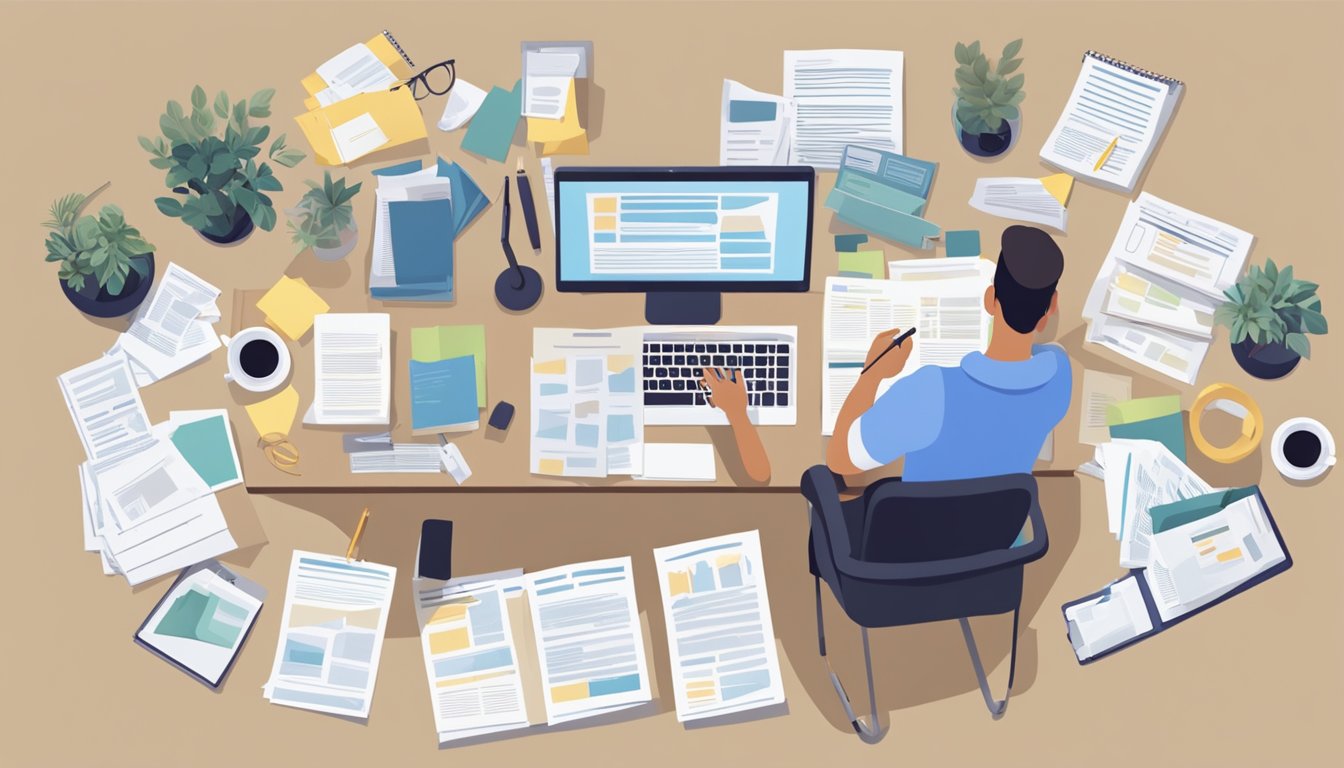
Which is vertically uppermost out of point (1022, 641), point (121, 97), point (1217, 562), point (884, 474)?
point (121, 97)

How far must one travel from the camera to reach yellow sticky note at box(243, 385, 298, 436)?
2781 millimetres

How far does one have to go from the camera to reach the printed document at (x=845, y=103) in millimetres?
2998

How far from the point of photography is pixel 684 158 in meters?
3.07

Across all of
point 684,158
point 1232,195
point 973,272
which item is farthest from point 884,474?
point 1232,195

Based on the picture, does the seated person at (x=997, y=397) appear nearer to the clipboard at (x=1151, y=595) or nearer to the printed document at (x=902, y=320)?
the printed document at (x=902, y=320)

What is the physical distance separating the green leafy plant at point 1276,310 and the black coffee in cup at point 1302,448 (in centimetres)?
26

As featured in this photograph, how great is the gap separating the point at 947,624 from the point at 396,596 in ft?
4.94

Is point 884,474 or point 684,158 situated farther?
point 684,158

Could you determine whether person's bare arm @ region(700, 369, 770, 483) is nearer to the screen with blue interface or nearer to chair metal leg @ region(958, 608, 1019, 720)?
the screen with blue interface

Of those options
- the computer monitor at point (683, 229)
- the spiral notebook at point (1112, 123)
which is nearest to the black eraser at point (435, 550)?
the computer monitor at point (683, 229)

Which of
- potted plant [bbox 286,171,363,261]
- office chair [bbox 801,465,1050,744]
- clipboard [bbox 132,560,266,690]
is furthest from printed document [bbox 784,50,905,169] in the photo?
clipboard [bbox 132,560,266,690]

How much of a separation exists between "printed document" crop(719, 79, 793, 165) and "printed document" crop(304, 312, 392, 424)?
1025 mm

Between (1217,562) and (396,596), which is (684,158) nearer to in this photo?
(396,596)

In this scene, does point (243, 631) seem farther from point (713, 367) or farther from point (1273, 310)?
point (1273, 310)
